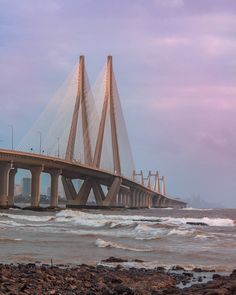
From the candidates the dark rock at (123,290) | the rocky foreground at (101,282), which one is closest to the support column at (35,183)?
the rocky foreground at (101,282)

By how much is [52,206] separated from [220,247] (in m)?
61.7

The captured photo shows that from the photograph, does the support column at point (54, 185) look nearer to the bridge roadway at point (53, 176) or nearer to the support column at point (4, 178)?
the bridge roadway at point (53, 176)

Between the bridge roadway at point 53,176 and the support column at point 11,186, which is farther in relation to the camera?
the support column at point 11,186

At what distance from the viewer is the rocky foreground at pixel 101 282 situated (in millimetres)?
12659

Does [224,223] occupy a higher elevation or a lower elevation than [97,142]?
lower

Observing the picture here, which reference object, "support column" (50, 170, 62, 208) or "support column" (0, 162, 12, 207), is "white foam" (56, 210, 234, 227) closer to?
"support column" (0, 162, 12, 207)

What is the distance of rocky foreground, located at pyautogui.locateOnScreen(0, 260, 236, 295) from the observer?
41.5 ft

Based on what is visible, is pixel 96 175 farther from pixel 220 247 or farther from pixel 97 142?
pixel 220 247

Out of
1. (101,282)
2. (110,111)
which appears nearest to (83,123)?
(110,111)

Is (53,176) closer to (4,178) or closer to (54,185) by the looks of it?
(54,185)

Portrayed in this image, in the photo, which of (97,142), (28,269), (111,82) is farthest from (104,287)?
(111,82)

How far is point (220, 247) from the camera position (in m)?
30.0

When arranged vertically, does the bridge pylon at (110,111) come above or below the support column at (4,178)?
above

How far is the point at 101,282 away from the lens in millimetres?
14406
